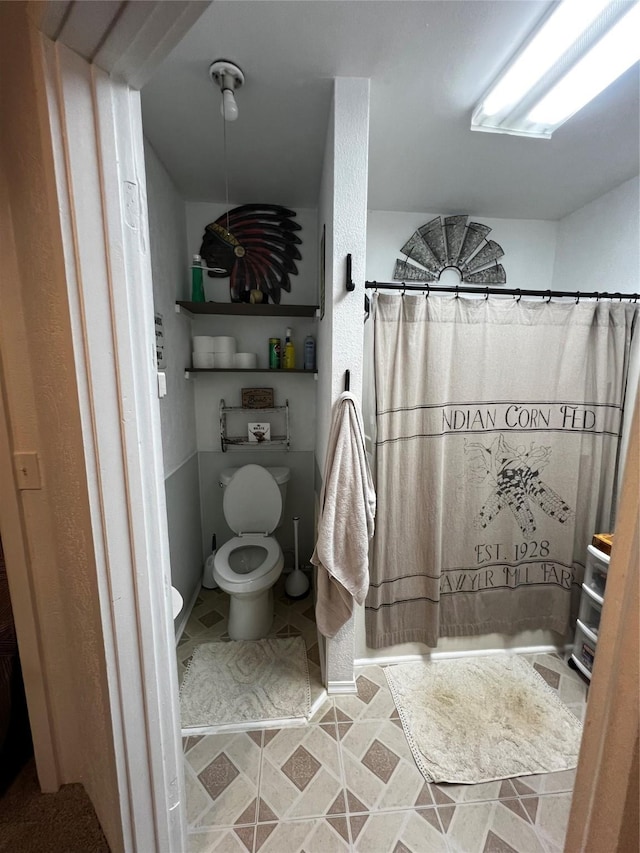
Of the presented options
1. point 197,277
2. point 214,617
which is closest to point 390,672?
point 214,617

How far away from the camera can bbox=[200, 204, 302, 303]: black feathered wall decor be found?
2068mm

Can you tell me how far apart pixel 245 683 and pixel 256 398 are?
1.55 metres

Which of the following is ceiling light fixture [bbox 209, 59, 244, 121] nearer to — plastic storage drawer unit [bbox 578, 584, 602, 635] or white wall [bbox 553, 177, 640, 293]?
white wall [bbox 553, 177, 640, 293]

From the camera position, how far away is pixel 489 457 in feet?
5.17

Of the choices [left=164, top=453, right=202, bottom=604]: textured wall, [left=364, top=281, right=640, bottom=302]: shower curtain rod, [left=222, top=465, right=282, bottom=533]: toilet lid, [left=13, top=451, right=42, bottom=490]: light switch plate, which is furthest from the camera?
[left=222, top=465, right=282, bottom=533]: toilet lid

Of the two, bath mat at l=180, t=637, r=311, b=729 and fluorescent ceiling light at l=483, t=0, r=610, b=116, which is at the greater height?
fluorescent ceiling light at l=483, t=0, r=610, b=116

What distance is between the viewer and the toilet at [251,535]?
1778mm

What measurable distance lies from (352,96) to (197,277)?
1203mm

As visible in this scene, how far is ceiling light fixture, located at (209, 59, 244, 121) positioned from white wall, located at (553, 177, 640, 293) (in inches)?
74.5

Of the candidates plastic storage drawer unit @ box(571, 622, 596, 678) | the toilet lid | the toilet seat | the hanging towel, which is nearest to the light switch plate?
the hanging towel

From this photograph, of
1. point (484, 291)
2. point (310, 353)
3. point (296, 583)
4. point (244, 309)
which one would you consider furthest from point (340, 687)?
point (244, 309)

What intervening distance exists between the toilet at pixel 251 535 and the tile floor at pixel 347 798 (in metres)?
0.50

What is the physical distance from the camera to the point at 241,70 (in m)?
1.12

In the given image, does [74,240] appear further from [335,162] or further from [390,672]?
[390,672]
